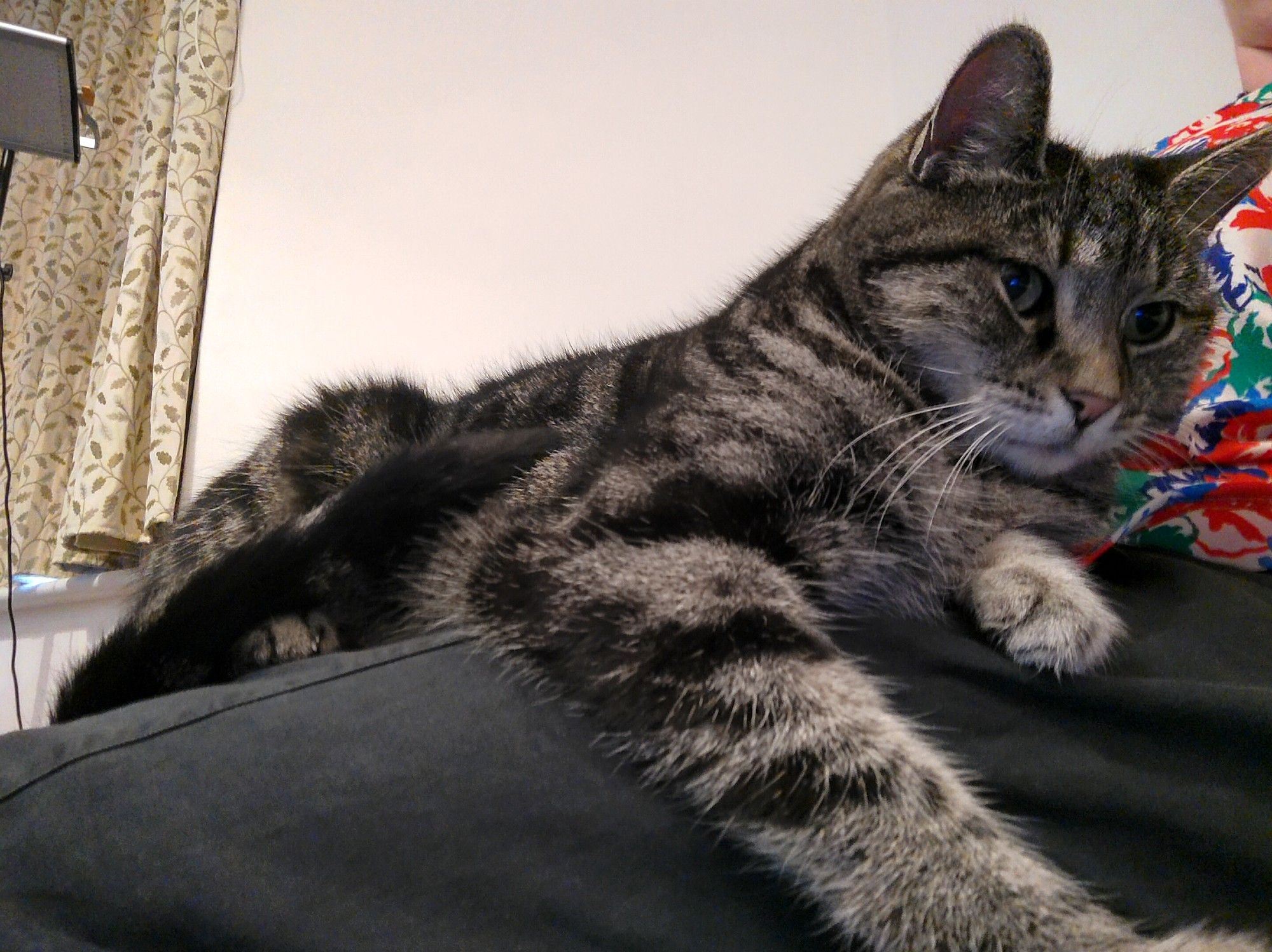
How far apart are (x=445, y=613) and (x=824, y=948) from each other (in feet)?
1.31

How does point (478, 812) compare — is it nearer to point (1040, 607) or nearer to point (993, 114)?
point (1040, 607)

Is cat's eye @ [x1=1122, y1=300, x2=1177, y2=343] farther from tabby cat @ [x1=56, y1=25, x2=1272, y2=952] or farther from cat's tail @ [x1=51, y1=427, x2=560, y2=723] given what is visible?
cat's tail @ [x1=51, y1=427, x2=560, y2=723]

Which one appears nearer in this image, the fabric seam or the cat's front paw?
the fabric seam

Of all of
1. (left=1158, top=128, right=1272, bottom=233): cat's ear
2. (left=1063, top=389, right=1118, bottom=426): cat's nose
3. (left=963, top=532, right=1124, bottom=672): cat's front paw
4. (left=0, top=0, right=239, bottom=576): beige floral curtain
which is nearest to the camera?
(left=963, top=532, right=1124, bottom=672): cat's front paw

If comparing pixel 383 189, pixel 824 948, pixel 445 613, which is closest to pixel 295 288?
pixel 383 189

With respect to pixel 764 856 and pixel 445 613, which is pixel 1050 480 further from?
pixel 445 613

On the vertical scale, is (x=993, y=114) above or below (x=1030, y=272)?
above

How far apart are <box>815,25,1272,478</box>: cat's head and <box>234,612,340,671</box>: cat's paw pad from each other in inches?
25.9

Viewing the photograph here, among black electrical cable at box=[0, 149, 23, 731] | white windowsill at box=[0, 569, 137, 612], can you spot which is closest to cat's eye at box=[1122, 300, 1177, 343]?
white windowsill at box=[0, 569, 137, 612]

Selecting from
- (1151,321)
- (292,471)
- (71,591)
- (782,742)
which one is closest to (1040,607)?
(782,742)

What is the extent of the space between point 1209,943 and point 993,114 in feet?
2.40

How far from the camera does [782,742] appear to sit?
474mm

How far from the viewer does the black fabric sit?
0.37 metres

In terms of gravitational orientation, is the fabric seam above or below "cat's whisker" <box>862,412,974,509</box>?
below
